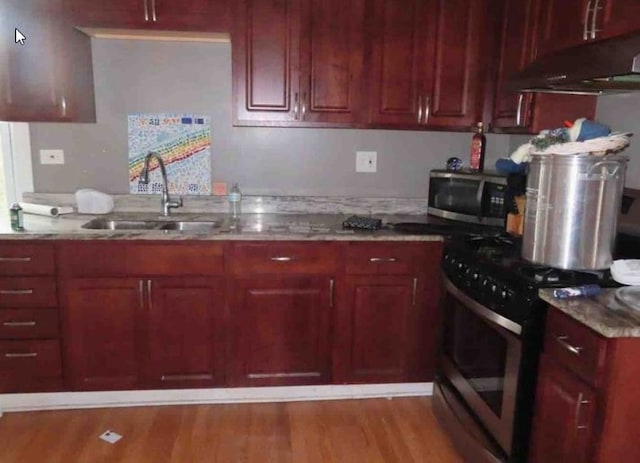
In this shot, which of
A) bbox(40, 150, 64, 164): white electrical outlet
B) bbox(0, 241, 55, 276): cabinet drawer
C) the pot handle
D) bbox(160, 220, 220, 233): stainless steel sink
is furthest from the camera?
bbox(40, 150, 64, 164): white electrical outlet

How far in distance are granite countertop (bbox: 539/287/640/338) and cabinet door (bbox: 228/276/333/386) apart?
3.83 ft

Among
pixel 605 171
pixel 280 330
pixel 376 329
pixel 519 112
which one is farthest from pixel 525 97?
pixel 280 330

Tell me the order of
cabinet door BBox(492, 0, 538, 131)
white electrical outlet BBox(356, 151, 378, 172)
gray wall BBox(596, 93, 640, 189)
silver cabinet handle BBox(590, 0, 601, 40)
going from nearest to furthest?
silver cabinet handle BBox(590, 0, 601, 40) → gray wall BBox(596, 93, 640, 189) → cabinet door BBox(492, 0, 538, 131) → white electrical outlet BBox(356, 151, 378, 172)

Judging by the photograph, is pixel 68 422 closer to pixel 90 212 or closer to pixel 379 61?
pixel 90 212

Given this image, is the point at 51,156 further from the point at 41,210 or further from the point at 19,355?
the point at 19,355

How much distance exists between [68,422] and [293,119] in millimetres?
1841

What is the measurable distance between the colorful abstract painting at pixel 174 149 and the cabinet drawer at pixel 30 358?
98 cm

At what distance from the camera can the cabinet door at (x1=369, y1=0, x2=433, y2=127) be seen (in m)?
2.58

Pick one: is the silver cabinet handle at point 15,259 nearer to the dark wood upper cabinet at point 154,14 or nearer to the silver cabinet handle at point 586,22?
the dark wood upper cabinet at point 154,14

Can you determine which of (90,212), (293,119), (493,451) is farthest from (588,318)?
(90,212)

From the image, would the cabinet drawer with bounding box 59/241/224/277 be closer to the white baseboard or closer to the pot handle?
the white baseboard

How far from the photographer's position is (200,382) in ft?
8.16

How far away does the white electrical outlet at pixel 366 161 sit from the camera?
301 centimetres

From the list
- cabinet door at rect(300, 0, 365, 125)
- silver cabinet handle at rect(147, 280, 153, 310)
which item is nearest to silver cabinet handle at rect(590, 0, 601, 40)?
cabinet door at rect(300, 0, 365, 125)
